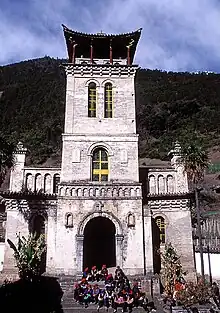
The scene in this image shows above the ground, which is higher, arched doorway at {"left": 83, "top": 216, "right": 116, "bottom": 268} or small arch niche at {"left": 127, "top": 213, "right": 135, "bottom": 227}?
small arch niche at {"left": 127, "top": 213, "right": 135, "bottom": 227}

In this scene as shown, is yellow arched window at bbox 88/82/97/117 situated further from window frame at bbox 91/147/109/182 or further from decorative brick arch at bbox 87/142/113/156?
window frame at bbox 91/147/109/182

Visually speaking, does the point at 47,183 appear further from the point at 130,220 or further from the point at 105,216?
the point at 130,220

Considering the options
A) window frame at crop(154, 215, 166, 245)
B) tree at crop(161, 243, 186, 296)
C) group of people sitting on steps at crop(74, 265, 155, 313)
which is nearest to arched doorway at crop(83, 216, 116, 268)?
window frame at crop(154, 215, 166, 245)

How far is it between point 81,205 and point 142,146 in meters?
56.3

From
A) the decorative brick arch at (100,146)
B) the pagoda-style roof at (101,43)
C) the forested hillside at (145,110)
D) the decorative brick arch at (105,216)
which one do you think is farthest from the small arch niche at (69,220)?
the forested hillside at (145,110)

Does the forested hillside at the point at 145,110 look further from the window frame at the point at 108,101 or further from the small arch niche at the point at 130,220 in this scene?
the small arch niche at the point at 130,220

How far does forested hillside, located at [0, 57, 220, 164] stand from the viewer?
273 ft

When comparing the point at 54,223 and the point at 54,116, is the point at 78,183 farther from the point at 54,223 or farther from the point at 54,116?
the point at 54,116

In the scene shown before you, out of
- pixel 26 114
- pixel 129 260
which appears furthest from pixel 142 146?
pixel 129 260

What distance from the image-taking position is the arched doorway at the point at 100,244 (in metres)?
30.7

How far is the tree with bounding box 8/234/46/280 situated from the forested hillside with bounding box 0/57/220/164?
4892 centimetres

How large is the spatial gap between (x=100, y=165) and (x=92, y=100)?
5.78m

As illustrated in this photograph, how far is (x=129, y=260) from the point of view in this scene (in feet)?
86.9

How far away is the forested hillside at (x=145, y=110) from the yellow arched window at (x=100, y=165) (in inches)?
1755
